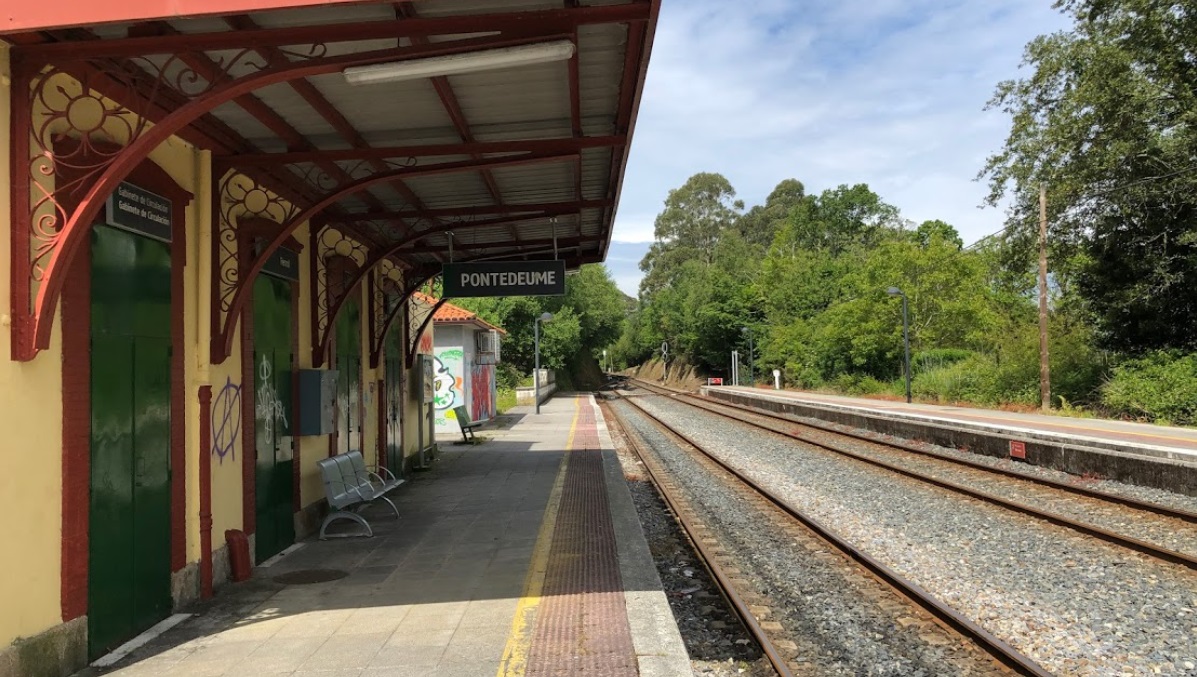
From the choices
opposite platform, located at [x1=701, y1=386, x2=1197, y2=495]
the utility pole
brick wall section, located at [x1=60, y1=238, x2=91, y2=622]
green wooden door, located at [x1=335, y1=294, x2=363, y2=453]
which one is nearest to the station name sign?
green wooden door, located at [x1=335, y1=294, x2=363, y2=453]

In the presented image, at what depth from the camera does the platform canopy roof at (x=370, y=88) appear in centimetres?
419

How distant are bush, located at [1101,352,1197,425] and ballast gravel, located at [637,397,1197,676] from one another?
11.6 metres

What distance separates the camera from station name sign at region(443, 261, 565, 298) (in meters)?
10.2

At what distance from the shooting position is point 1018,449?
14.9 m

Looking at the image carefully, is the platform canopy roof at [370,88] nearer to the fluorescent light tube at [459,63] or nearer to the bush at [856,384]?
the fluorescent light tube at [459,63]

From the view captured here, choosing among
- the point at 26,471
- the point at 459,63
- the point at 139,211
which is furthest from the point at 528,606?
the point at 139,211

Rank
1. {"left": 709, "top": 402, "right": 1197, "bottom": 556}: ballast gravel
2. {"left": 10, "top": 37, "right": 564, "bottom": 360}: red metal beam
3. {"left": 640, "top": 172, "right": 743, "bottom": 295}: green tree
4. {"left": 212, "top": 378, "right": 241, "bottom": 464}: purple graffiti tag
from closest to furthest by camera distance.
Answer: {"left": 10, "top": 37, "right": 564, "bottom": 360}: red metal beam < {"left": 212, "top": 378, "right": 241, "bottom": 464}: purple graffiti tag < {"left": 709, "top": 402, "right": 1197, "bottom": 556}: ballast gravel < {"left": 640, "top": 172, "right": 743, "bottom": 295}: green tree

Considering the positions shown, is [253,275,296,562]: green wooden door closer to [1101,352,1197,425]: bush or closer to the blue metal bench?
the blue metal bench

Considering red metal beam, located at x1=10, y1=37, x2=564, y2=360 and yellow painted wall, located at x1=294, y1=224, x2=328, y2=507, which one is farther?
yellow painted wall, located at x1=294, y1=224, x2=328, y2=507

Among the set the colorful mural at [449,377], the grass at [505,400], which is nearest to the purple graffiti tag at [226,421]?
the colorful mural at [449,377]

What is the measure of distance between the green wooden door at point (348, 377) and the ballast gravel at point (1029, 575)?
19.5ft

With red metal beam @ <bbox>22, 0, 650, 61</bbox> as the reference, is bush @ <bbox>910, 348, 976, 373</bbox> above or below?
below

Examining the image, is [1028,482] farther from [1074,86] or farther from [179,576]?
[1074,86]

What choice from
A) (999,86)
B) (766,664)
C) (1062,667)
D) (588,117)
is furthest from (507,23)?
(999,86)
